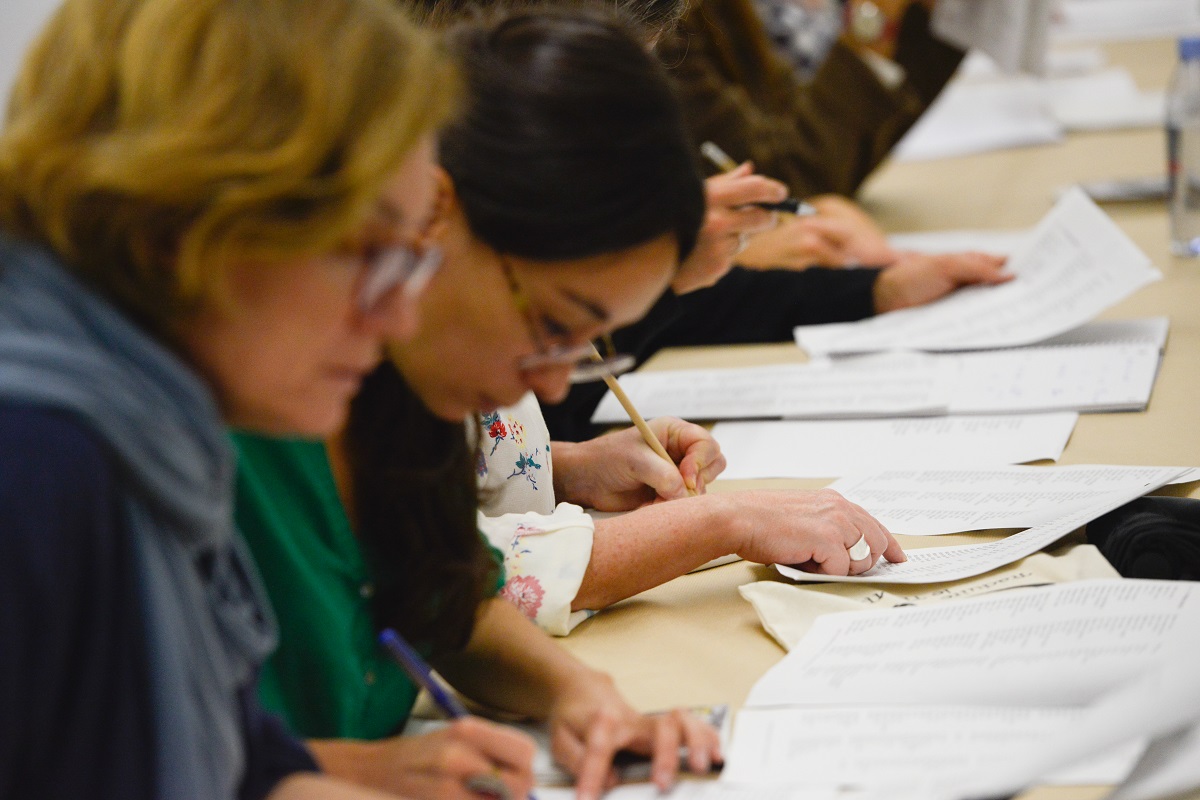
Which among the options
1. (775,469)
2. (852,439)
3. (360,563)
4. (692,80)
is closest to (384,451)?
(360,563)

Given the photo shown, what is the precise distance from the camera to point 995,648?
91cm

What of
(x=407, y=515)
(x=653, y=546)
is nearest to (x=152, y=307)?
(x=407, y=515)

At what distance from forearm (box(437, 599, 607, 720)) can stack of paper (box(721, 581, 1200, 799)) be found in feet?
0.46

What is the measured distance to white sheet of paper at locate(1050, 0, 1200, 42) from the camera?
4.21 meters

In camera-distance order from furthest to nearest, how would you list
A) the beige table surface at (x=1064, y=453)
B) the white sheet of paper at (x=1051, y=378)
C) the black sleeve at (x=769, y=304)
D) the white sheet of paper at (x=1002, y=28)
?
the white sheet of paper at (x=1002, y=28), the black sleeve at (x=769, y=304), the white sheet of paper at (x=1051, y=378), the beige table surface at (x=1064, y=453)

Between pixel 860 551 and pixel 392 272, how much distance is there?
64cm

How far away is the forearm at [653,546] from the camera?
1.08 m

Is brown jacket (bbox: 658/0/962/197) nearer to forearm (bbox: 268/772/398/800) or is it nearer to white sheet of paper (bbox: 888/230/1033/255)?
white sheet of paper (bbox: 888/230/1033/255)

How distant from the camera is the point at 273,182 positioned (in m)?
0.55

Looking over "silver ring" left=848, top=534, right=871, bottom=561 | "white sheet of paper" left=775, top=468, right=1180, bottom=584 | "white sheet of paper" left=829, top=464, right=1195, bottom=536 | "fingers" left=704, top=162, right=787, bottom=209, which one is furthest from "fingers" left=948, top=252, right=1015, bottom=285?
"silver ring" left=848, top=534, right=871, bottom=561

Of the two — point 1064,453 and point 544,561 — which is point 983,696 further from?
point 1064,453

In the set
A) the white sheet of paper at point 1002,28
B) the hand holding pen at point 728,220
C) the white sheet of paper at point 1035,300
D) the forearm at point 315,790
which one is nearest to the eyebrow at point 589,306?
the forearm at point 315,790

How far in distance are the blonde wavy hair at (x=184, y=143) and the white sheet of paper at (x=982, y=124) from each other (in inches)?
94.2

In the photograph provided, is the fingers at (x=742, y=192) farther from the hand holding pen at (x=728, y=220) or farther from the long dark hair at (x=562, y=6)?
the long dark hair at (x=562, y=6)
